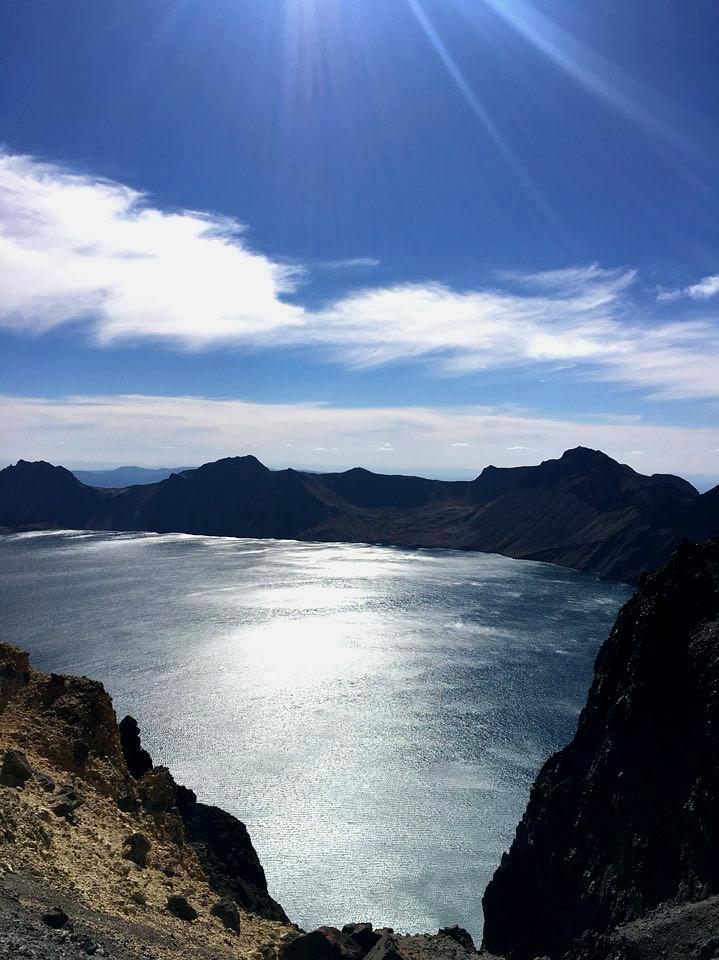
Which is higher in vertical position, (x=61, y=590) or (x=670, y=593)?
(x=670, y=593)

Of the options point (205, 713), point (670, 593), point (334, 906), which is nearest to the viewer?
point (670, 593)

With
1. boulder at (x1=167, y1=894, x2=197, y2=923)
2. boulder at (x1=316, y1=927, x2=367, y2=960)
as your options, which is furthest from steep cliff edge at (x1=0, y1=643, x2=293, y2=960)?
boulder at (x1=316, y1=927, x2=367, y2=960)

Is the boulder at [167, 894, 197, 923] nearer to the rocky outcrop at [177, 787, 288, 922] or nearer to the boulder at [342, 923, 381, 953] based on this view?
the rocky outcrop at [177, 787, 288, 922]

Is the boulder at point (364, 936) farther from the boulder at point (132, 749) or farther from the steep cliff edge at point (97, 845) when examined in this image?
the boulder at point (132, 749)

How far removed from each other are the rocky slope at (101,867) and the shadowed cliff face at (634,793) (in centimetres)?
789

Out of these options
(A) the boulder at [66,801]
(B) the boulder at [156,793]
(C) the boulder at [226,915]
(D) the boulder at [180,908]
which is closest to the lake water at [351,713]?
(B) the boulder at [156,793]

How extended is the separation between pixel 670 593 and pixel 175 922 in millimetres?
34656

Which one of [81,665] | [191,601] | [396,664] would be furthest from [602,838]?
[191,601]

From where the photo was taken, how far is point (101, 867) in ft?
67.2

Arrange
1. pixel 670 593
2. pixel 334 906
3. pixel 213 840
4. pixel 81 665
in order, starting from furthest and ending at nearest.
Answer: pixel 81 665 → pixel 334 906 → pixel 670 593 → pixel 213 840

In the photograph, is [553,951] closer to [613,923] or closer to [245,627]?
[613,923]

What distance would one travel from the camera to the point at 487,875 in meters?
56.4

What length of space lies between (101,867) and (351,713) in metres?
77.9

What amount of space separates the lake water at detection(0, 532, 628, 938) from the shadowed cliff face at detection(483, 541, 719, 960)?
1484 cm
